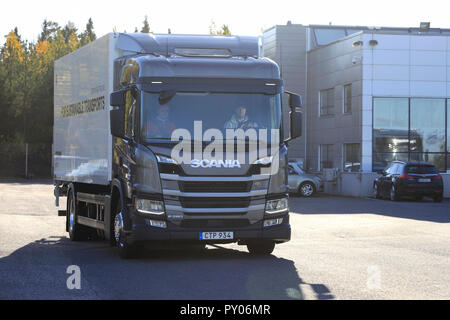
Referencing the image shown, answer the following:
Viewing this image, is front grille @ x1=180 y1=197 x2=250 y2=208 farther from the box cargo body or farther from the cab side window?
the box cargo body

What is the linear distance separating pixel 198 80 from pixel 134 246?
8.49 feet

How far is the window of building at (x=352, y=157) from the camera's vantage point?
4025 centimetres

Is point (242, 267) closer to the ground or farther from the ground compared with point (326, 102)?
closer to the ground

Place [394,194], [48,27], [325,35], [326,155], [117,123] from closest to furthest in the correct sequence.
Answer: [117,123], [394,194], [326,155], [325,35], [48,27]

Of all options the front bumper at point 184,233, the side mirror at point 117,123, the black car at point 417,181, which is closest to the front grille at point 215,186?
the front bumper at point 184,233

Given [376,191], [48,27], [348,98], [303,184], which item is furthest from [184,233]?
[48,27]

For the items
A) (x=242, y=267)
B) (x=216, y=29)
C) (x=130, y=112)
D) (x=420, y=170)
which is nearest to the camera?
(x=242, y=267)

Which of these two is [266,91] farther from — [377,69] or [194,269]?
[377,69]

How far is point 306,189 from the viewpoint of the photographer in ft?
122

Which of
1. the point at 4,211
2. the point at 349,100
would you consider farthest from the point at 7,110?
the point at 4,211

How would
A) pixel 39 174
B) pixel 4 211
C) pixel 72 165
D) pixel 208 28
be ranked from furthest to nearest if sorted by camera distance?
pixel 39 174 → pixel 208 28 → pixel 4 211 → pixel 72 165

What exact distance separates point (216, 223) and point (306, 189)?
24.9m

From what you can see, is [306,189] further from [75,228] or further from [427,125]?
[75,228]

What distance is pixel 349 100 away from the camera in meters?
41.8
